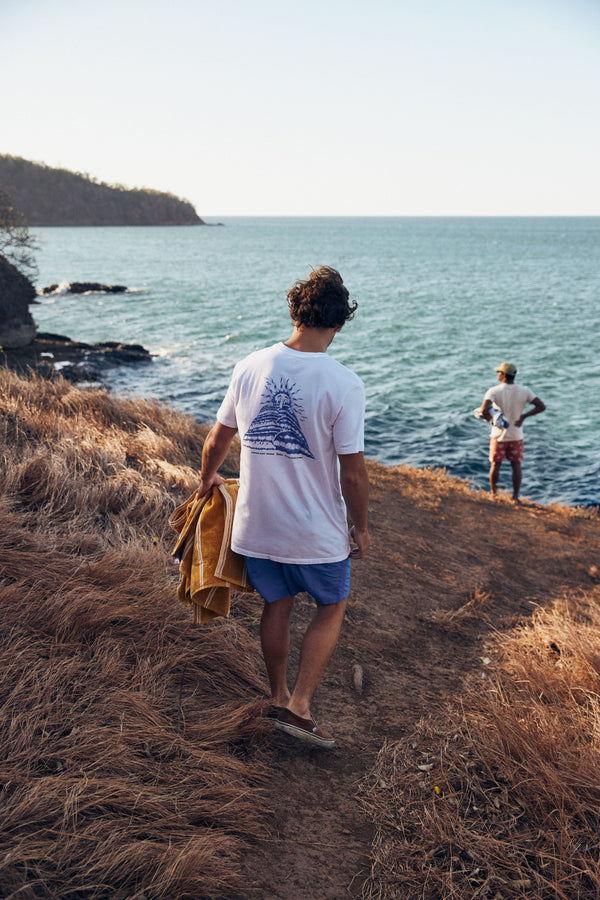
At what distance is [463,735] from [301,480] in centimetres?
159

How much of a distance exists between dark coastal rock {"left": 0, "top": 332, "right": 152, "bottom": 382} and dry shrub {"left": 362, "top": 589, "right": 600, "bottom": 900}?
15.0 meters

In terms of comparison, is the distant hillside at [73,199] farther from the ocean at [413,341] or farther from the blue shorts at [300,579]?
the blue shorts at [300,579]

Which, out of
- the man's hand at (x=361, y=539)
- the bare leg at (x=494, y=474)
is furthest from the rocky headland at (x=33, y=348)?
the man's hand at (x=361, y=539)

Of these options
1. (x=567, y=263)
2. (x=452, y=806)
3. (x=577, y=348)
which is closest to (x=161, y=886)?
(x=452, y=806)

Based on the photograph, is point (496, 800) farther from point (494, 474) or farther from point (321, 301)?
point (494, 474)

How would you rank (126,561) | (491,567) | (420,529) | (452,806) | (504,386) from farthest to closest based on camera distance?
(504,386) → (420,529) → (491,567) → (126,561) → (452,806)

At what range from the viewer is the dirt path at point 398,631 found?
2.56 meters

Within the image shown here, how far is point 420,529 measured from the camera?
7.20 m

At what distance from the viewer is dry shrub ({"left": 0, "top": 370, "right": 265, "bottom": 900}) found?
216 centimetres

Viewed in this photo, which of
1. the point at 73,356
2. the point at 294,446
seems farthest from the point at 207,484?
the point at 73,356

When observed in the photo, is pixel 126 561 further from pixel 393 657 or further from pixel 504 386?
pixel 504 386

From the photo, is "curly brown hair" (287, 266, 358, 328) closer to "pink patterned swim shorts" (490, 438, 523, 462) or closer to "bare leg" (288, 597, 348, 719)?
"bare leg" (288, 597, 348, 719)

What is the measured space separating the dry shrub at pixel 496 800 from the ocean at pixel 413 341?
248cm

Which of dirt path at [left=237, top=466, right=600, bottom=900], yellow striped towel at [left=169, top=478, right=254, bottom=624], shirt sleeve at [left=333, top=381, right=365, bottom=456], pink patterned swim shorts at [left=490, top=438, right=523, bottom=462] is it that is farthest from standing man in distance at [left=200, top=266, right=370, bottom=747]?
pink patterned swim shorts at [left=490, top=438, right=523, bottom=462]
